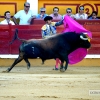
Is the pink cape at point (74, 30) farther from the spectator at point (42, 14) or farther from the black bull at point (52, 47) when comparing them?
the spectator at point (42, 14)

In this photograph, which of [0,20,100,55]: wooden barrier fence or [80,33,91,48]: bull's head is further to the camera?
[0,20,100,55]: wooden barrier fence

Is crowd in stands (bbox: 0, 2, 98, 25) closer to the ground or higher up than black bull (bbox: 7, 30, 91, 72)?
higher up

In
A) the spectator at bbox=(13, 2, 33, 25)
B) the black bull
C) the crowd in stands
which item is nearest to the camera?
the black bull

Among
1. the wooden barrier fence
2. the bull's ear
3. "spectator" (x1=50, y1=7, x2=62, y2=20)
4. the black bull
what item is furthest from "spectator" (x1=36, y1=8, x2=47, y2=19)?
the bull's ear

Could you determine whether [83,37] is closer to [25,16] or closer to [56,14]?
[56,14]

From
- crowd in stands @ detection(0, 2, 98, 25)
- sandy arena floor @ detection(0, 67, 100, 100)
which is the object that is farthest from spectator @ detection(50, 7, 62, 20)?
sandy arena floor @ detection(0, 67, 100, 100)

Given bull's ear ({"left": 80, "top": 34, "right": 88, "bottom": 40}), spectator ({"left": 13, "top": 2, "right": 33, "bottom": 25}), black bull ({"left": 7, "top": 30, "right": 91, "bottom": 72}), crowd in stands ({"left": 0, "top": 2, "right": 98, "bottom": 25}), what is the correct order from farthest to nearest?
1. spectator ({"left": 13, "top": 2, "right": 33, "bottom": 25})
2. crowd in stands ({"left": 0, "top": 2, "right": 98, "bottom": 25})
3. bull's ear ({"left": 80, "top": 34, "right": 88, "bottom": 40})
4. black bull ({"left": 7, "top": 30, "right": 91, "bottom": 72})

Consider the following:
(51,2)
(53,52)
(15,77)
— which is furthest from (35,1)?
(15,77)

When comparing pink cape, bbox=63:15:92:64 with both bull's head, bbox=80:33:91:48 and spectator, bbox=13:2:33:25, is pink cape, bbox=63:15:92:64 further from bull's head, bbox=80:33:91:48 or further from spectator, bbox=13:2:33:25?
spectator, bbox=13:2:33:25

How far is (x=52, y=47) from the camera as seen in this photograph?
34.6 ft

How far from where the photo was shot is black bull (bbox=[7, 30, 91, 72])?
412 inches

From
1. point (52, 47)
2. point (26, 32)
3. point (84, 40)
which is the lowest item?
point (26, 32)

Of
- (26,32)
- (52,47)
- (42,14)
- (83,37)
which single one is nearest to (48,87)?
(52,47)

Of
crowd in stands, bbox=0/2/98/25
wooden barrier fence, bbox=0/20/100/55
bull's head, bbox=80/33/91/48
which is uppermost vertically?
crowd in stands, bbox=0/2/98/25
